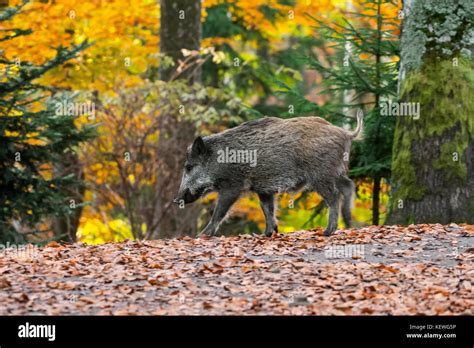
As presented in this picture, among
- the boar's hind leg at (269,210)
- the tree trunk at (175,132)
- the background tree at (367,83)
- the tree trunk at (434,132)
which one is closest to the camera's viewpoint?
the boar's hind leg at (269,210)

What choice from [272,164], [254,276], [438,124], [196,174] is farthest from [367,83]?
[254,276]

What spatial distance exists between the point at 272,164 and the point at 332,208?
95cm

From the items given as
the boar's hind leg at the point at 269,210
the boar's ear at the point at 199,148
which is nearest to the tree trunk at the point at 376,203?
the boar's hind leg at the point at 269,210

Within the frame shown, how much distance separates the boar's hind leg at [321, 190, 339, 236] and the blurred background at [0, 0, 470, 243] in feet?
2.79

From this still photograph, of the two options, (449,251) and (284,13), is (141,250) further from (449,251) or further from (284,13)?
(284,13)

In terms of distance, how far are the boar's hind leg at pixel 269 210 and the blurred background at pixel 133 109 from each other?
36 cm

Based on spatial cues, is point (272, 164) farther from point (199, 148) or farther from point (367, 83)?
point (367, 83)

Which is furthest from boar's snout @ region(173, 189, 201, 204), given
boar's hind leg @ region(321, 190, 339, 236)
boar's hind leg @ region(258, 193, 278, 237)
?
boar's hind leg @ region(321, 190, 339, 236)

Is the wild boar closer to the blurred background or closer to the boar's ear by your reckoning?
the boar's ear

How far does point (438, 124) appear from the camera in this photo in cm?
1145

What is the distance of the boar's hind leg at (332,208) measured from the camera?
10.7 meters

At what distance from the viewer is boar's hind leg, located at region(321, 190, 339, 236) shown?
35.0ft

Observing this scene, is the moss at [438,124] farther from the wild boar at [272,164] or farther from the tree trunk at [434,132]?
the wild boar at [272,164]

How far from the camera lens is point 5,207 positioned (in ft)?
46.1
